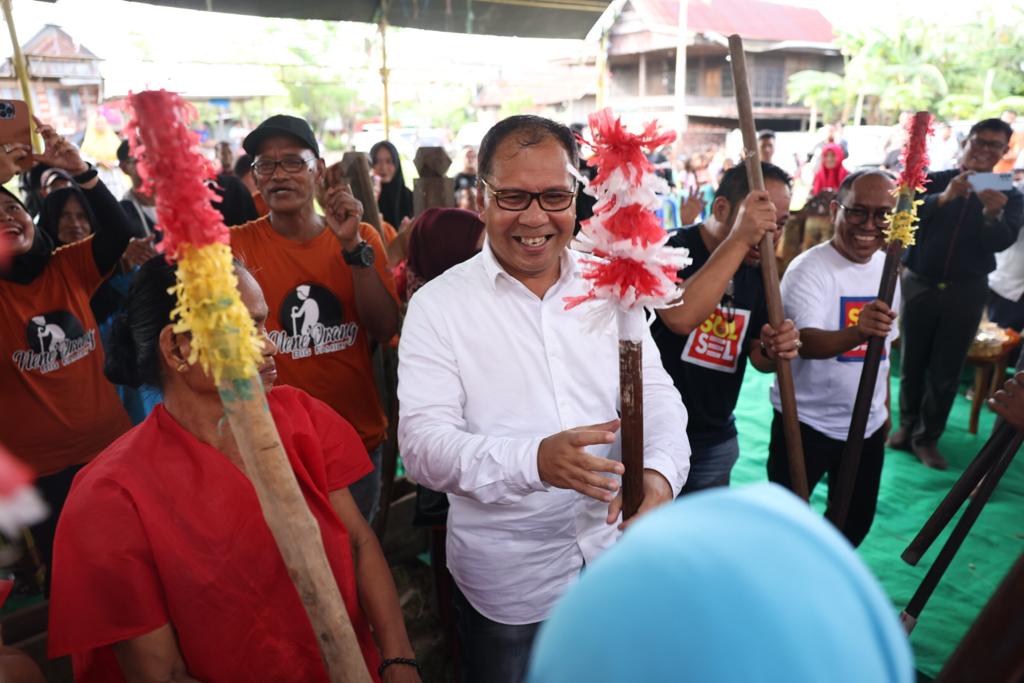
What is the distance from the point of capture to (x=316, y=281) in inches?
105

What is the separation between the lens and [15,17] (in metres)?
3.26

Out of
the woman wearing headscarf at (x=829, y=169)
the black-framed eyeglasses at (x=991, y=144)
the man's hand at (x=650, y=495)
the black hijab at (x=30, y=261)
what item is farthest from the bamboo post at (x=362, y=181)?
the woman wearing headscarf at (x=829, y=169)

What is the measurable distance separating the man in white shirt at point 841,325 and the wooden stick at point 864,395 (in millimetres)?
198

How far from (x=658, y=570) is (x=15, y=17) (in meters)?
4.26

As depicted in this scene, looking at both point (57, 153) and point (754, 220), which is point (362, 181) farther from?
point (754, 220)

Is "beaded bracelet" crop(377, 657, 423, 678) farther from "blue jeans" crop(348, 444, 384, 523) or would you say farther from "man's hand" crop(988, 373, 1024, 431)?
"man's hand" crop(988, 373, 1024, 431)

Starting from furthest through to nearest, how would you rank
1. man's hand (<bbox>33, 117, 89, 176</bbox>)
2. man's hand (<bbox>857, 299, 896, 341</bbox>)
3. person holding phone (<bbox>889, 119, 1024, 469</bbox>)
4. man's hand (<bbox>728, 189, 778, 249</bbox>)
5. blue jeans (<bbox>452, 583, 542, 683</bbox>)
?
person holding phone (<bbox>889, 119, 1024, 469</bbox>), man's hand (<bbox>33, 117, 89, 176</bbox>), man's hand (<bbox>857, 299, 896, 341</bbox>), man's hand (<bbox>728, 189, 778, 249</bbox>), blue jeans (<bbox>452, 583, 542, 683</bbox>)

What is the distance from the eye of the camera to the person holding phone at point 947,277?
4.38m

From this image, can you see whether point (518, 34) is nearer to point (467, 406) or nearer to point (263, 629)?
point (467, 406)

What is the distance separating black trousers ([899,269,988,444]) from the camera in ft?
14.9

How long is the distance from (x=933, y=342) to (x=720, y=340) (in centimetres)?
293

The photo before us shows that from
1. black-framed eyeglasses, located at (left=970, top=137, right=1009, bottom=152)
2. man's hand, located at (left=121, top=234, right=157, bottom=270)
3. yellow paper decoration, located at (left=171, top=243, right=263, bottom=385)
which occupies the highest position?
black-framed eyeglasses, located at (left=970, top=137, right=1009, bottom=152)

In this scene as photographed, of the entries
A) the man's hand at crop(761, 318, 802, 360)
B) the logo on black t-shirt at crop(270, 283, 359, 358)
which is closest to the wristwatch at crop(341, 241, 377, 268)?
the logo on black t-shirt at crop(270, 283, 359, 358)

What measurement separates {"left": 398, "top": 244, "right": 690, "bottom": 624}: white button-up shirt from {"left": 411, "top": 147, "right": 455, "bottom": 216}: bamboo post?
6.08 ft
